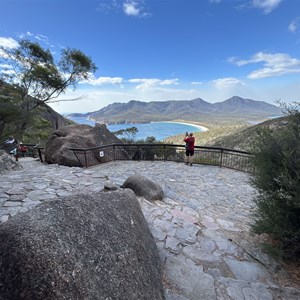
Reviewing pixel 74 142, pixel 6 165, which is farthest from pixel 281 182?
pixel 74 142

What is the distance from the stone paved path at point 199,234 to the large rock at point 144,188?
0.20 meters

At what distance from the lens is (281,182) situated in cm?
277

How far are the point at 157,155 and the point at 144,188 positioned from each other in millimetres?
7041

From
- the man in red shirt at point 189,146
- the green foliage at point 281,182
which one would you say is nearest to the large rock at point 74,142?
the man in red shirt at point 189,146

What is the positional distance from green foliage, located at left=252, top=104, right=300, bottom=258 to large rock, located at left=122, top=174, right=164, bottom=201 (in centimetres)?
233

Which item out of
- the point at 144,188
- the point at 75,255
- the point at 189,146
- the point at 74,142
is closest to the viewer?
the point at 75,255

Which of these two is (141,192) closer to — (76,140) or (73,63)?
(76,140)

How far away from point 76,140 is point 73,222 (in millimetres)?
9838

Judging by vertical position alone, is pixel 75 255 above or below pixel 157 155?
above

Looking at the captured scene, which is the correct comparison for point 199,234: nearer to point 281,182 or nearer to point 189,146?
point 281,182

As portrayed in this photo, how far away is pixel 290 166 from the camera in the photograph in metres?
2.75

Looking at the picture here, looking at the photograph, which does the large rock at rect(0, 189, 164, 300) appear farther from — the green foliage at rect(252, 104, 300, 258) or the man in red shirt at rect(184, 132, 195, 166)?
the man in red shirt at rect(184, 132, 195, 166)

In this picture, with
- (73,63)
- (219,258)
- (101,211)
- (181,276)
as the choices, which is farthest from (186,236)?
(73,63)

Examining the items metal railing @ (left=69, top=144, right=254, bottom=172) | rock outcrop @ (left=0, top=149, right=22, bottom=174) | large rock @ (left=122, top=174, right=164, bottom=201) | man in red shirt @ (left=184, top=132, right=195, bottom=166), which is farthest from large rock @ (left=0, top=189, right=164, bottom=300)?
man in red shirt @ (left=184, top=132, right=195, bottom=166)
